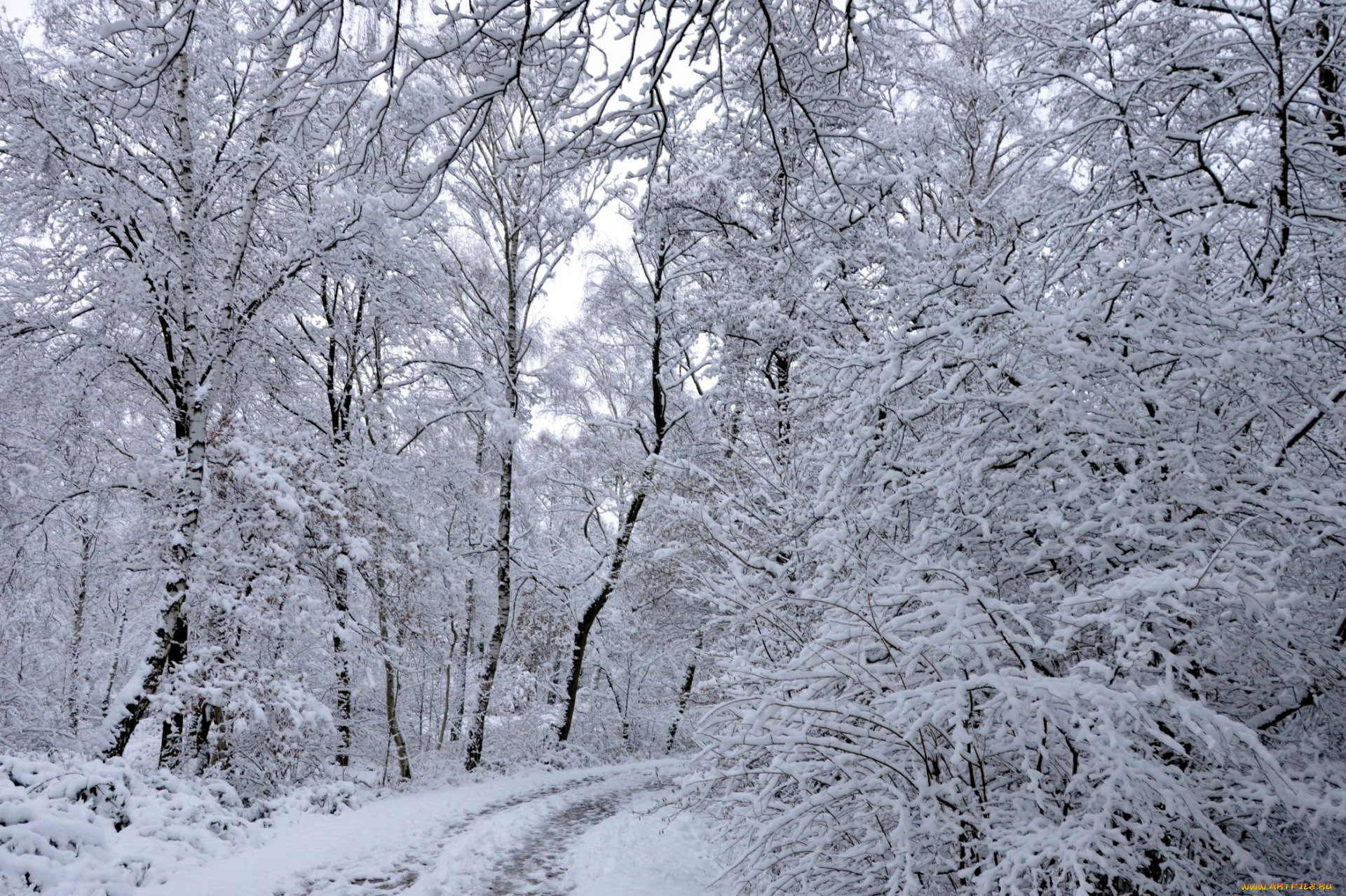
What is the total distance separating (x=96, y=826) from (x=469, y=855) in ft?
10.0

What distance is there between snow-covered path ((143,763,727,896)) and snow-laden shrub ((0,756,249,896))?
0.93 feet

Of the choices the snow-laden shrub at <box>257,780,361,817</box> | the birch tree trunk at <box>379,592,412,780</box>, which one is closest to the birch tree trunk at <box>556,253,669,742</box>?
the birch tree trunk at <box>379,592,412,780</box>

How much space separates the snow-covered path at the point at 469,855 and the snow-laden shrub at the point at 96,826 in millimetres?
283

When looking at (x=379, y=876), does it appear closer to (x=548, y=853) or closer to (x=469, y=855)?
(x=469, y=855)

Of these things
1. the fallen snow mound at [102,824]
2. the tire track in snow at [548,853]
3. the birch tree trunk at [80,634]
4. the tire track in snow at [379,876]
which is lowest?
the tire track in snow at [548,853]

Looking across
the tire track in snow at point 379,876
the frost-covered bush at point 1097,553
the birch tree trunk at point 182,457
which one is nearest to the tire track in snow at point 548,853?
the tire track in snow at point 379,876

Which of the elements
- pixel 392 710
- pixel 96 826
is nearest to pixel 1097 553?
pixel 96 826

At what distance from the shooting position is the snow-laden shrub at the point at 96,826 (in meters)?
4.46

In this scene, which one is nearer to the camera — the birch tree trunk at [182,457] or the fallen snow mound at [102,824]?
the fallen snow mound at [102,824]

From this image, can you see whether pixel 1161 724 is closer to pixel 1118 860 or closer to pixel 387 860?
pixel 1118 860

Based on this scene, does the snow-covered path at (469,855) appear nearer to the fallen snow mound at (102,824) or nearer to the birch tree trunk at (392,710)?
the fallen snow mound at (102,824)

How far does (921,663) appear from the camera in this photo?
2.99 metres

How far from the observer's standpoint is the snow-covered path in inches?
215

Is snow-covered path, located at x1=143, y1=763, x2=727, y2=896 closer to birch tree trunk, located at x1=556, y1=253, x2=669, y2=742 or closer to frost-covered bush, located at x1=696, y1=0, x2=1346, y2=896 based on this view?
frost-covered bush, located at x1=696, y1=0, x2=1346, y2=896
